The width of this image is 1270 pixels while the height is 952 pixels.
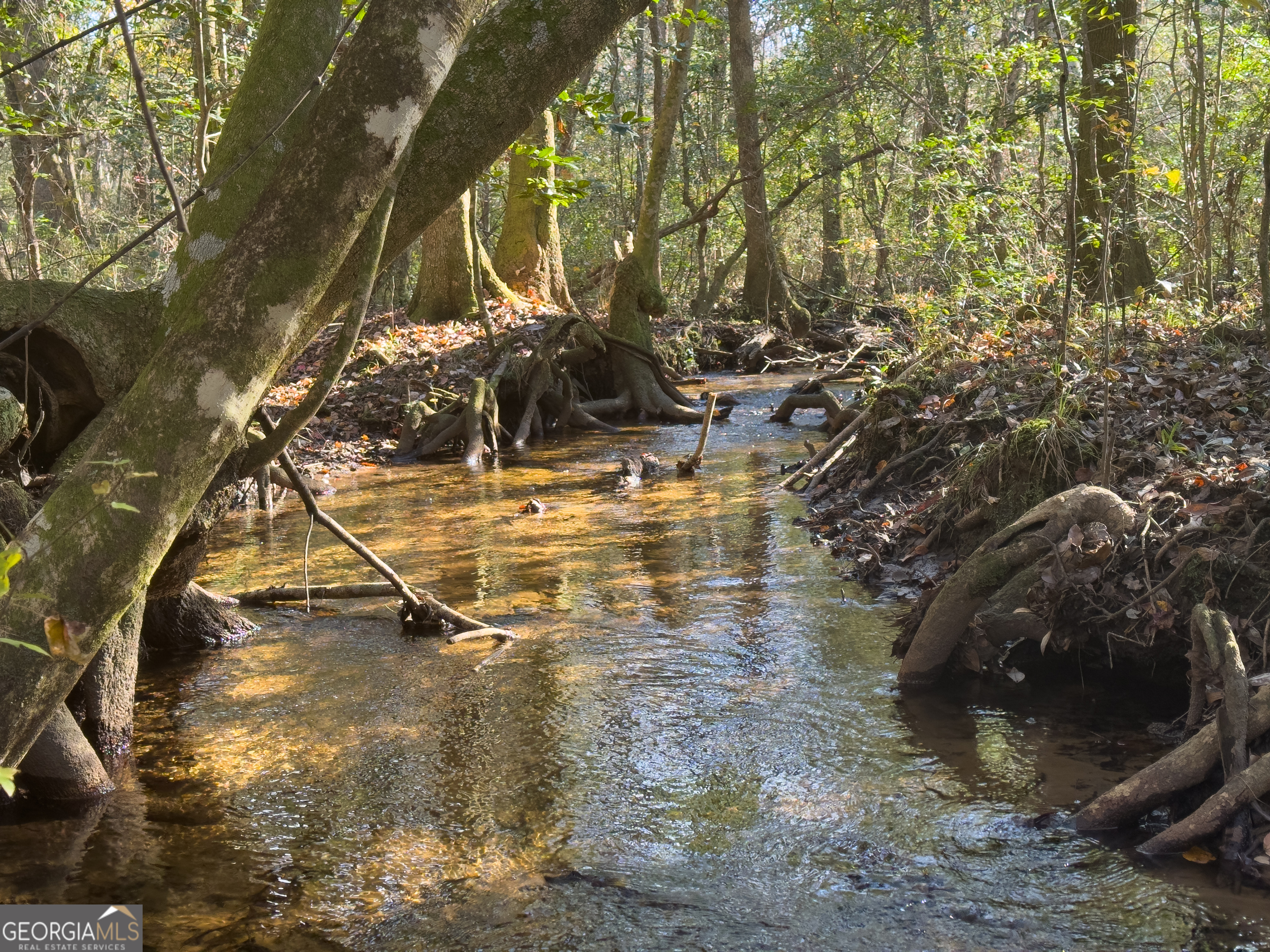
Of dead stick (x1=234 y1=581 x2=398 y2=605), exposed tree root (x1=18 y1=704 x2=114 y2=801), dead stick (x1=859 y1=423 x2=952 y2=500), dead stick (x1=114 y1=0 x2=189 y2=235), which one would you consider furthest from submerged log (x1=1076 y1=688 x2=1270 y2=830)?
dead stick (x1=859 y1=423 x2=952 y2=500)

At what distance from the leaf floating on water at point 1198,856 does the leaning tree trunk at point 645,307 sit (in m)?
11.6

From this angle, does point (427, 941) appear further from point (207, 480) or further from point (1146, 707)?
point (1146, 707)

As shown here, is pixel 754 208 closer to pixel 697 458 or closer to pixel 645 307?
pixel 645 307

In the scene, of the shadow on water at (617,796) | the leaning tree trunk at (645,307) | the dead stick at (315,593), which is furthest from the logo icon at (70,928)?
the leaning tree trunk at (645,307)

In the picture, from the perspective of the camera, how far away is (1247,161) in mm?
10648

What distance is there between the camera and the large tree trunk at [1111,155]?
9.22 m

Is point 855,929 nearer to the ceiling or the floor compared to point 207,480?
nearer to the floor

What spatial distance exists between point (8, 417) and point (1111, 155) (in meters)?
8.50

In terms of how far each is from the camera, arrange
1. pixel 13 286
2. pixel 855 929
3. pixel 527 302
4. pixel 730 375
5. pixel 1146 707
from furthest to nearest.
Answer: pixel 730 375
pixel 527 302
pixel 1146 707
pixel 13 286
pixel 855 929

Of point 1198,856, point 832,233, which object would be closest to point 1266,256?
point 1198,856

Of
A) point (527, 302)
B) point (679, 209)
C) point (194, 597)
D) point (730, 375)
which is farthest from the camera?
point (679, 209)

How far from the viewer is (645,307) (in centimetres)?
1538

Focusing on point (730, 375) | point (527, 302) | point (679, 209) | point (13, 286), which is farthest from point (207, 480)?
point (679, 209)

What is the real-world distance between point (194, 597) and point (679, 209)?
29500 mm
